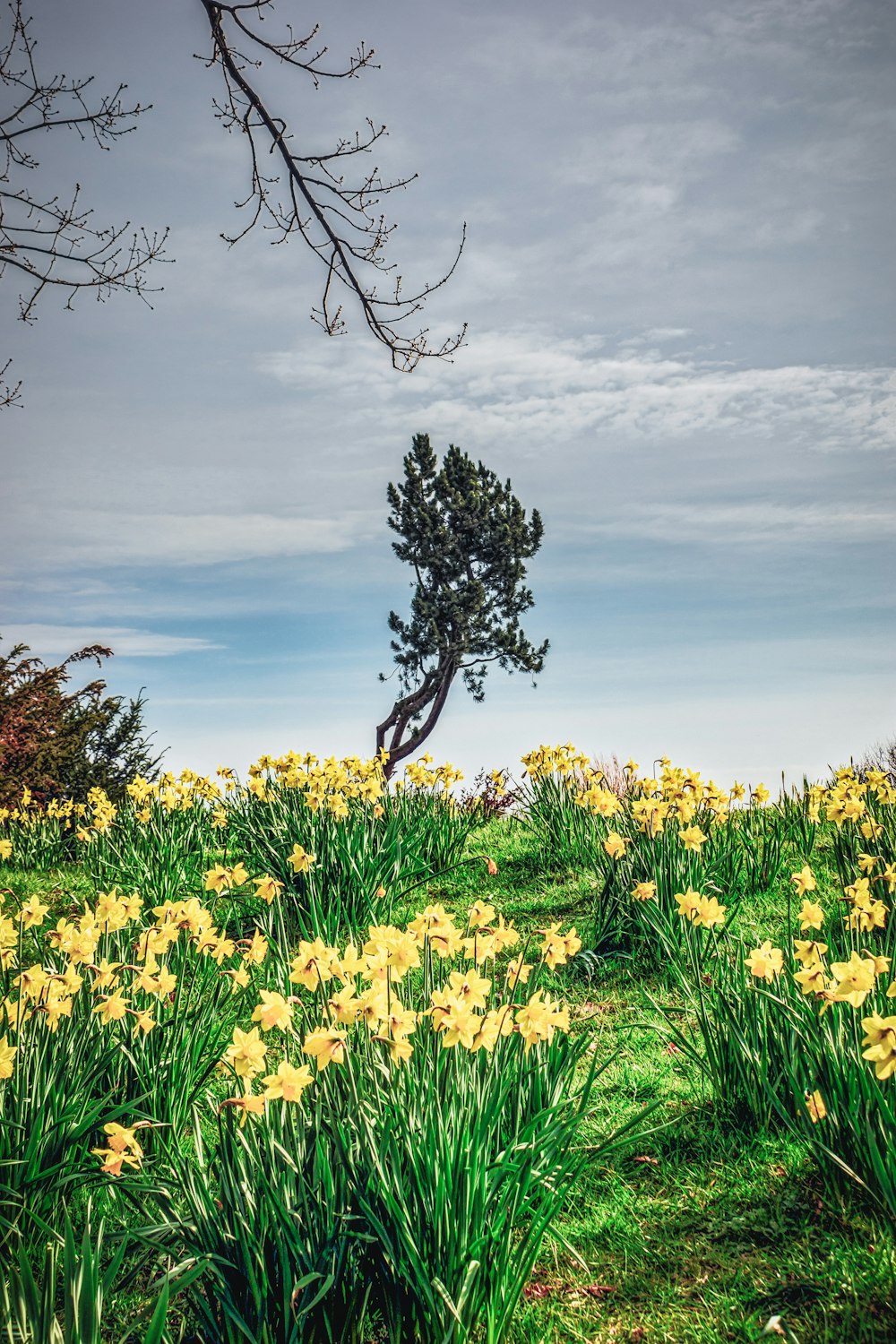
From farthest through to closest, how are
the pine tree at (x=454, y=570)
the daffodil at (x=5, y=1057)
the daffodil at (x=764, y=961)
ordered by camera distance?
the pine tree at (x=454, y=570) < the daffodil at (x=764, y=961) < the daffodil at (x=5, y=1057)

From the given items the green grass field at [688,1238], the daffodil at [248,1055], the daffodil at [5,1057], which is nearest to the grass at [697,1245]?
the green grass field at [688,1238]

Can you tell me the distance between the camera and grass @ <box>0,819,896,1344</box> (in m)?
2.46

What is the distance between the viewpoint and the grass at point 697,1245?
96.7 inches

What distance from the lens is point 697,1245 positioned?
2.86 metres

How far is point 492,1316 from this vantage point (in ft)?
7.57

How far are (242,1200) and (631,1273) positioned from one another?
125 cm

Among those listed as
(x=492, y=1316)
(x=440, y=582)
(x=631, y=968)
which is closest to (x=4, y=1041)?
(x=492, y=1316)

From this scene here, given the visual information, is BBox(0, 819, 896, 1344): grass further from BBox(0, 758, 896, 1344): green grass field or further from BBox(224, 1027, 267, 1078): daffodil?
BBox(224, 1027, 267, 1078): daffodil

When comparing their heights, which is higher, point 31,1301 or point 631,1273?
point 31,1301

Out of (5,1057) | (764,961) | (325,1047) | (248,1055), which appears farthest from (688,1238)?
(5,1057)

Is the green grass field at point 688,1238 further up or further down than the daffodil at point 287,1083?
further down

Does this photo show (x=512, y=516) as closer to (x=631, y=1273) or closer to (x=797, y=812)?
(x=797, y=812)

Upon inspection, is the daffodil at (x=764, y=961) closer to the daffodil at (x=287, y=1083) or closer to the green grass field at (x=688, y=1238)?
the green grass field at (x=688, y=1238)

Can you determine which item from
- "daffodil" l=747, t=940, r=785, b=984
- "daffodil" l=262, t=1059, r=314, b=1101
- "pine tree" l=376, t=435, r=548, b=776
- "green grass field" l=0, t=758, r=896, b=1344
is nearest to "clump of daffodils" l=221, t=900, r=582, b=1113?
"daffodil" l=262, t=1059, r=314, b=1101
